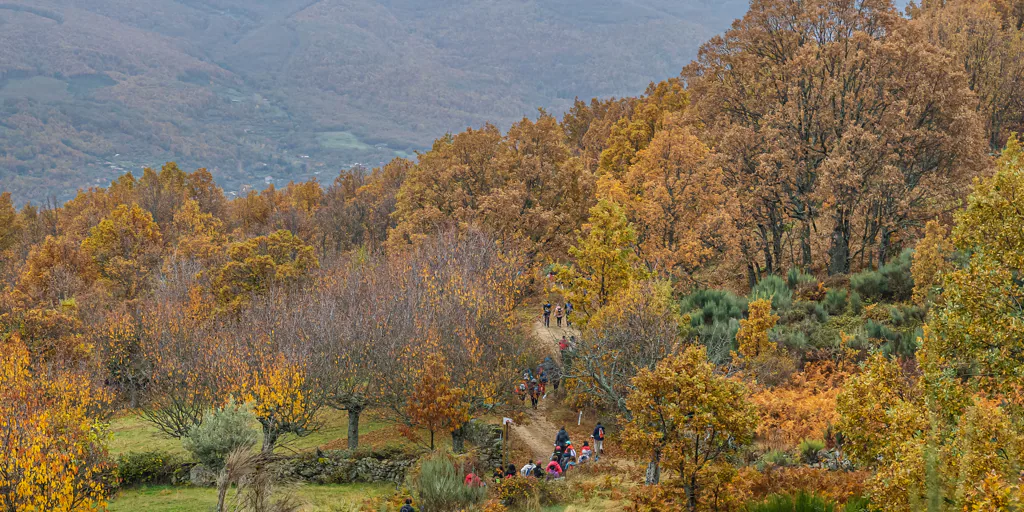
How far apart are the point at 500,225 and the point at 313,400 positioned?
722 inches

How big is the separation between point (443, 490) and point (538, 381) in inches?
589

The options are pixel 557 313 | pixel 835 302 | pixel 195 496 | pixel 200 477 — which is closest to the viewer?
pixel 195 496

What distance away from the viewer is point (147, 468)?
1019 inches

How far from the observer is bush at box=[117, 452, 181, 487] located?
83.6ft

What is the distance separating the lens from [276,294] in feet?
125

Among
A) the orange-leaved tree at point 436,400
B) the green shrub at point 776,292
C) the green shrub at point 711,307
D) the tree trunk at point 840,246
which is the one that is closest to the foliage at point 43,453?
the orange-leaved tree at point 436,400

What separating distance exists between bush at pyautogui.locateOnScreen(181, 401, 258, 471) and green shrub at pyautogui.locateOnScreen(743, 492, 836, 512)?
16.3 meters

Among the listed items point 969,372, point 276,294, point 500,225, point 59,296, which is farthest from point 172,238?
point 969,372

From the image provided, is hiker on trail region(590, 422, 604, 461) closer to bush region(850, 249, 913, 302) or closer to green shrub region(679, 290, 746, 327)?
green shrub region(679, 290, 746, 327)

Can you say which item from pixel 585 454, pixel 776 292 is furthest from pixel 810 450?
pixel 776 292

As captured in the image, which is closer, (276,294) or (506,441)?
(506,441)

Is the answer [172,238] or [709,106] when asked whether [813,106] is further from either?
[172,238]

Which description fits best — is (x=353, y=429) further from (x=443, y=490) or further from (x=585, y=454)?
(x=443, y=490)

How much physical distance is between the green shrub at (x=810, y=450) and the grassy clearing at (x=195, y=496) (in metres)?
12.3
